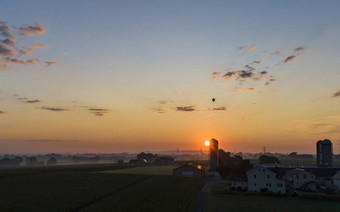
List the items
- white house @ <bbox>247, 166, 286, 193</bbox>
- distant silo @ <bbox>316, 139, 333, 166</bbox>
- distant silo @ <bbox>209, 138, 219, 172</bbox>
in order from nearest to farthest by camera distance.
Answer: white house @ <bbox>247, 166, 286, 193</bbox> → distant silo @ <bbox>316, 139, 333, 166</bbox> → distant silo @ <bbox>209, 138, 219, 172</bbox>

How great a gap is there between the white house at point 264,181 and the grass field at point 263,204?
7.98 metres

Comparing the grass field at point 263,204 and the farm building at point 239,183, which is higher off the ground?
the farm building at point 239,183

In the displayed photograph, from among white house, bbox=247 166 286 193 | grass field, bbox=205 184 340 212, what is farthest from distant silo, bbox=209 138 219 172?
grass field, bbox=205 184 340 212

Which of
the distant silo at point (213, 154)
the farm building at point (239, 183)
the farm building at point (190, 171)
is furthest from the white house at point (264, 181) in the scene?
the distant silo at point (213, 154)

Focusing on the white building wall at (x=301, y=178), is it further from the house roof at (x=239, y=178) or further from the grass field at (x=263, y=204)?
the grass field at (x=263, y=204)

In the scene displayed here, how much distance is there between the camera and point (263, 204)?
52.2 metres

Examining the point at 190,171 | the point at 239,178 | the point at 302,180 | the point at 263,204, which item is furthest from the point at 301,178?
the point at 190,171

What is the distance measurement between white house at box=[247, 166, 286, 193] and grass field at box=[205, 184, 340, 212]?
7.98 m

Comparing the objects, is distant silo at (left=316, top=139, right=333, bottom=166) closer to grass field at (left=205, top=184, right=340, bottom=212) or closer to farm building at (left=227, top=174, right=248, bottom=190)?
farm building at (left=227, top=174, right=248, bottom=190)

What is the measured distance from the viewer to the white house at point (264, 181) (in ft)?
223

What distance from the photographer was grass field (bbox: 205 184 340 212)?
47969 millimetres

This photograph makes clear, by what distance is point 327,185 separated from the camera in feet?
236

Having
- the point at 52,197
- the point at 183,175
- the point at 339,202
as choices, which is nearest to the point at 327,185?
the point at 339,202

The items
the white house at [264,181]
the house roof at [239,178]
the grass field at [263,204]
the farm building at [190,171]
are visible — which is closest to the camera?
the grass field at [263,204]
